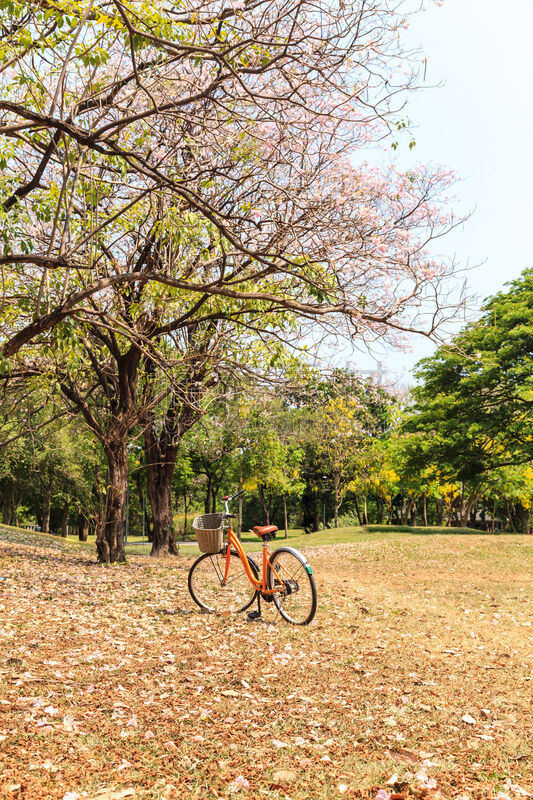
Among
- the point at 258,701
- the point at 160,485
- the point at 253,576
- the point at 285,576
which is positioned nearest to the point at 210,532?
the point at 253,576

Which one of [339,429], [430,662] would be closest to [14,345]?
[430,662]

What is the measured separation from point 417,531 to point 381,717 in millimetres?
25954

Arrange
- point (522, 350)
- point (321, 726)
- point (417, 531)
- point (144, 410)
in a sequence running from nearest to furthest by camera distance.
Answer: point (321, 726) → point (144, 410) → point (522, 350) → point (417, 531)

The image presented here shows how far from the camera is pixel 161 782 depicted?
3432 millimetres

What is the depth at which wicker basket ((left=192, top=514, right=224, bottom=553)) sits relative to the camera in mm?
7602

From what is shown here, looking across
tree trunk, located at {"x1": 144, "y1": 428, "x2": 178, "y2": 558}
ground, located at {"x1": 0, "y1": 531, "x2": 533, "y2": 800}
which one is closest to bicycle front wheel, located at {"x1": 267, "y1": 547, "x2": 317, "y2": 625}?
ground, located at {"x1": 0, "y1": 531, "x2": 533, "y2": 800}

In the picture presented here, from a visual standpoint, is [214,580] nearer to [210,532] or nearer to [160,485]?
[210,532]

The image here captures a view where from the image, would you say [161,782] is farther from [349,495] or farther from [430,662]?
[349,495]

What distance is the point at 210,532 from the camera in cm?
761

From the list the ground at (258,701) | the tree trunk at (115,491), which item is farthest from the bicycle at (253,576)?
the tree trunk at (115,491)

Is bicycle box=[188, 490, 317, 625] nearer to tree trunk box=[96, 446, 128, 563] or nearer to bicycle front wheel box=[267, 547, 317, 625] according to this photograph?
bicycle front wheel box=[267, 547, 317, 625]

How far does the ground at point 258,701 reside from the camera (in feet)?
11.5

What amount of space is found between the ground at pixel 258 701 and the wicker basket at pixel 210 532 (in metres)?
0.89

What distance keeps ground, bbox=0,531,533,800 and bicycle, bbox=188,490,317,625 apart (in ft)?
0.91
